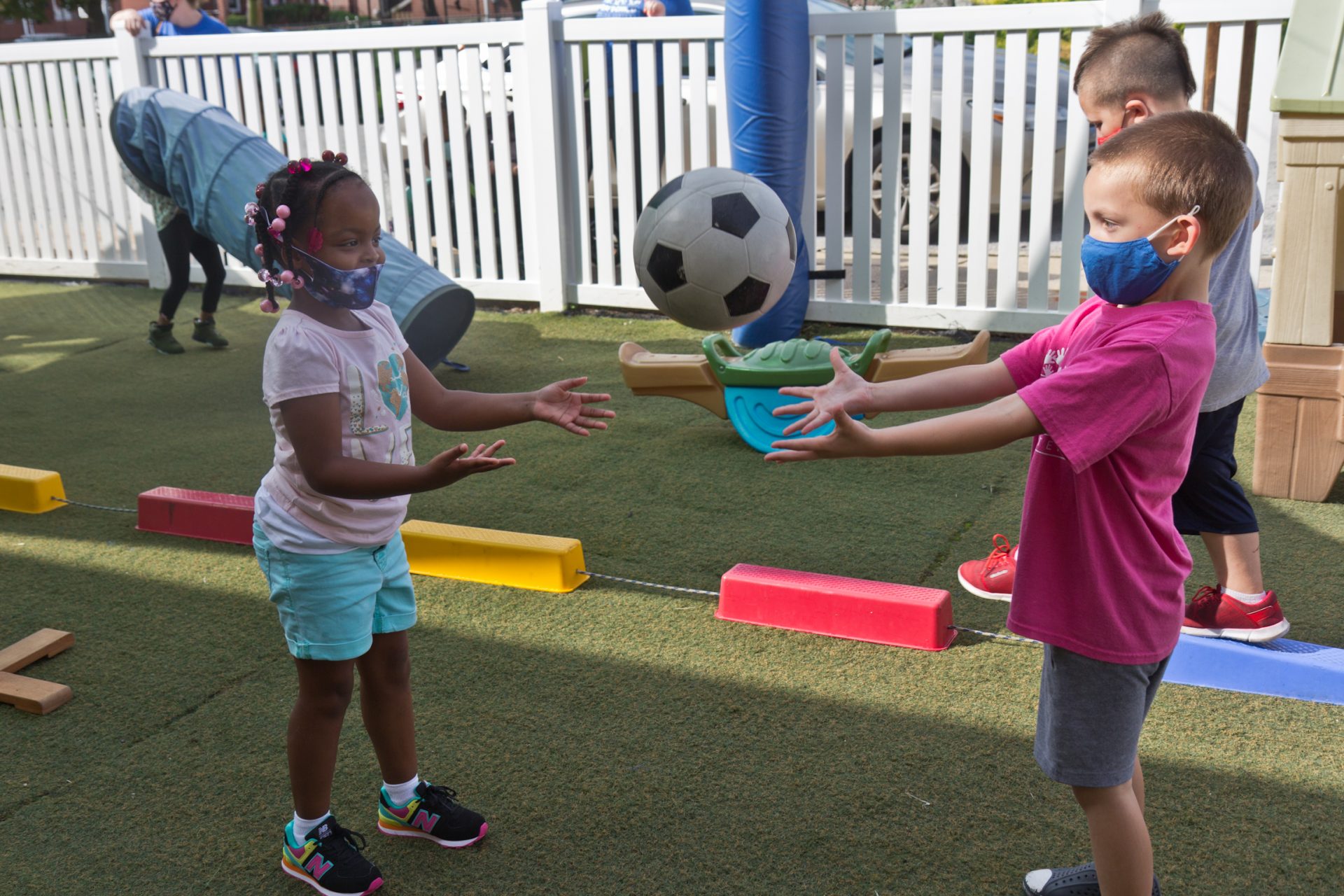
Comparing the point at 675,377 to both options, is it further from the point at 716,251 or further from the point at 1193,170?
the point at 1193,170

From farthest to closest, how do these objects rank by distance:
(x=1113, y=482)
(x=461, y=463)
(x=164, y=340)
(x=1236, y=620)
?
(x=164, y=340) < (x=1236, y=620) < (x=461, y=463) < (x=1113, y=482)

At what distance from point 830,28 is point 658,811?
17.5 ft

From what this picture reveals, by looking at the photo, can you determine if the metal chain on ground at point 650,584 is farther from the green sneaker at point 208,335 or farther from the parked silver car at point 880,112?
the green sneaker at point 208,335

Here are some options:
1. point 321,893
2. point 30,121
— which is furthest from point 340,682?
point 30,121

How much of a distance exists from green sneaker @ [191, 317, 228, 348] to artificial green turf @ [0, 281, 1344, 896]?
2.66 metres

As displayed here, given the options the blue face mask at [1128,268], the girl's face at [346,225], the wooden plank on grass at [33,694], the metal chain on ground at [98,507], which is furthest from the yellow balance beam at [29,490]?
the blue face mask at [1128,268]

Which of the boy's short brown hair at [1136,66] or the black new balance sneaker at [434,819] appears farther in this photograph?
the boy's short brown hair at [1136,66]

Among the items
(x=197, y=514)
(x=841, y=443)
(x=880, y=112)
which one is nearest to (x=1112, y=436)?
(x=841, y=443)

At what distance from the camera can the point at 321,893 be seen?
239 centimetres

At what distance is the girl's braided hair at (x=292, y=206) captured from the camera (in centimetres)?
220

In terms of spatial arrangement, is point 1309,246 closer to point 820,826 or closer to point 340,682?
point 820,826

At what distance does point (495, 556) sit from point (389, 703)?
139 cm

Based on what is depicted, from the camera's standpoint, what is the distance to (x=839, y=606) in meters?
3.39

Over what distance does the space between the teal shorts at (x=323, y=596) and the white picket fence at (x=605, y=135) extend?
16.1 ft
